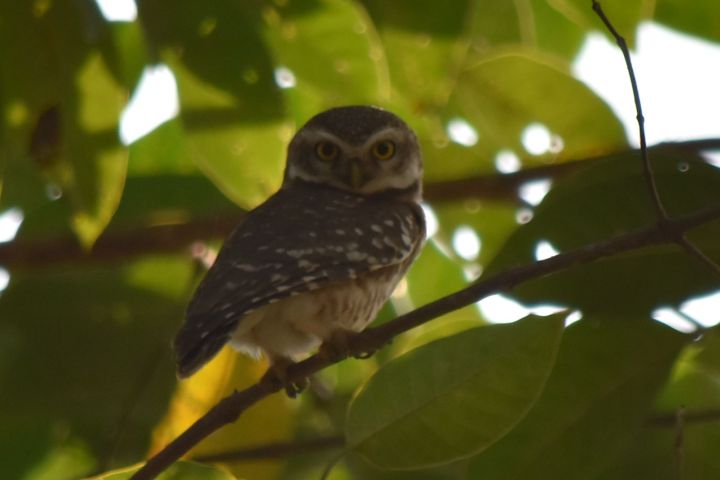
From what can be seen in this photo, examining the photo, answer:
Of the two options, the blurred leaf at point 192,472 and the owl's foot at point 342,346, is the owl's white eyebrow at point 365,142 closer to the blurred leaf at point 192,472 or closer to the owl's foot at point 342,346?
the owl's foot at point 342,346

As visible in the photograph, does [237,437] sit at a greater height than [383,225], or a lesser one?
lesser

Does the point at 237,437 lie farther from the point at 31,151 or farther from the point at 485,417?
the point at 485,417

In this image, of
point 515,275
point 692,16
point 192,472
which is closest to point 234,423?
point 192,472

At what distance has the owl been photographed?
295cm

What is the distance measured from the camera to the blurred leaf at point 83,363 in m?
3.46

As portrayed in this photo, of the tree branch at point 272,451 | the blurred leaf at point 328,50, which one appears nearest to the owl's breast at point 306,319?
the tree branch at point 272,451

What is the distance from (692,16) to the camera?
11.3ft

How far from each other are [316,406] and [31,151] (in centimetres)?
133

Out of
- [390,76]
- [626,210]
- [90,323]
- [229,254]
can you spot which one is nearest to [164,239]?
[90,323]

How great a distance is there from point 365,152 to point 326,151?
0.13 meters

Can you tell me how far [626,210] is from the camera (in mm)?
2793

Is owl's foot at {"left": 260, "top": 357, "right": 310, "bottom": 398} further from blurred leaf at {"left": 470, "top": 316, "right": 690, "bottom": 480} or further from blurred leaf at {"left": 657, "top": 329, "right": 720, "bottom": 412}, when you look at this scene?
blurred leaf at {"left": 657, "top": 329, "right": 720, "bottom": 412}

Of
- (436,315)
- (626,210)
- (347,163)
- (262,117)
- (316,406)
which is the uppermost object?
(626,210)

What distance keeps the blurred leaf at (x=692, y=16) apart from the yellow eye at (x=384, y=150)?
108 centimetres
